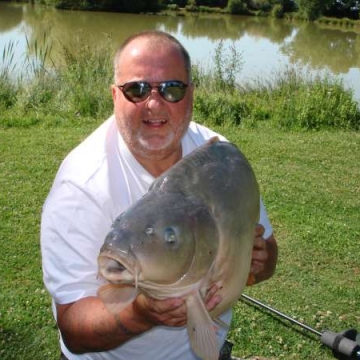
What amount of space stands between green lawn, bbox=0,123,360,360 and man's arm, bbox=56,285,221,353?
168cm

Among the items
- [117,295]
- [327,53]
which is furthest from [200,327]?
[327,53]

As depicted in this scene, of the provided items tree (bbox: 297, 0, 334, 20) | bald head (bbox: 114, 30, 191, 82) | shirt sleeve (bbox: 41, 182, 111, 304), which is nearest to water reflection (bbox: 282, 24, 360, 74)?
bald head (bbox: 114, 30, 191, 82)

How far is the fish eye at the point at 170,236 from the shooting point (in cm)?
139

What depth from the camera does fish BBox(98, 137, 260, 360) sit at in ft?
4.48

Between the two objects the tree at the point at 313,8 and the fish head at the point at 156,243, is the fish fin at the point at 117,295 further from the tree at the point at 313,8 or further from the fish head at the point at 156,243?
the tree at the point at 313,8

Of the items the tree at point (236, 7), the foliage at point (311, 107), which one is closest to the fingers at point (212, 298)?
the foliage at point (311, 107)

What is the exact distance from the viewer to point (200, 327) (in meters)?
1.52

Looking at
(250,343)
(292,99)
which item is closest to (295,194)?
(250,343)

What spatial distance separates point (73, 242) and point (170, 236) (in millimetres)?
650

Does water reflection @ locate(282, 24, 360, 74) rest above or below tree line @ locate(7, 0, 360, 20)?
below

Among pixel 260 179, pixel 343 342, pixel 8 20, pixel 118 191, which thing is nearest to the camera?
pixel 118 191

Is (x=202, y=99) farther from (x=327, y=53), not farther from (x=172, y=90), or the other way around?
(x=327, y=53)

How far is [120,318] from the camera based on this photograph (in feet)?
5.92

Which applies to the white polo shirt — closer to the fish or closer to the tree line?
the fish
